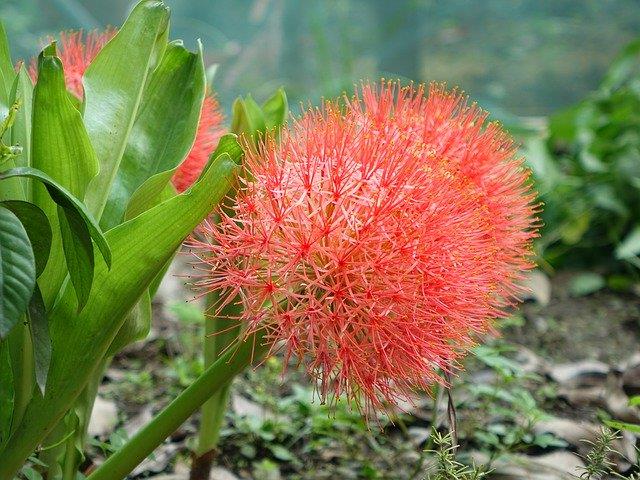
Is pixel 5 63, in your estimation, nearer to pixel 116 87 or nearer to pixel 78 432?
pixel 116 87

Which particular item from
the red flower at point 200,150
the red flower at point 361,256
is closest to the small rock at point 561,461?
the red flower at point 361,256

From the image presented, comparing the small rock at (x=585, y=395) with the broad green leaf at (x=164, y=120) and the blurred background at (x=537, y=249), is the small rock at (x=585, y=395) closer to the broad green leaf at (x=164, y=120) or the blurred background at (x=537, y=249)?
the blurred background at (x=537, y=249)

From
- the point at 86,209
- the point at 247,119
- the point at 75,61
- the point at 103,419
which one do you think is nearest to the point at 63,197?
the point at 86,209

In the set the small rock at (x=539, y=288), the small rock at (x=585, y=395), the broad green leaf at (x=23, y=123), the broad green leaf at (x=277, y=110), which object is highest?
the small rock at (x=539, y=288)

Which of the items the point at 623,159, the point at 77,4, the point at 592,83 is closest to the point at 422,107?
the point at 623,159

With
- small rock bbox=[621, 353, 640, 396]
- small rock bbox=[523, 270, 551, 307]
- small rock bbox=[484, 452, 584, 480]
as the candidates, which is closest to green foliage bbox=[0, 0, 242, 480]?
small rock bbox=[484, 452, 584, 480]

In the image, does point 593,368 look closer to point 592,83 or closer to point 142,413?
point 142,413

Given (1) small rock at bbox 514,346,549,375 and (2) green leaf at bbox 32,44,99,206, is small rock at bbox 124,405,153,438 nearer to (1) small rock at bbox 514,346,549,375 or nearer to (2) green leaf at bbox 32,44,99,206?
(2) green leaf at bbox 32,44,99,206
